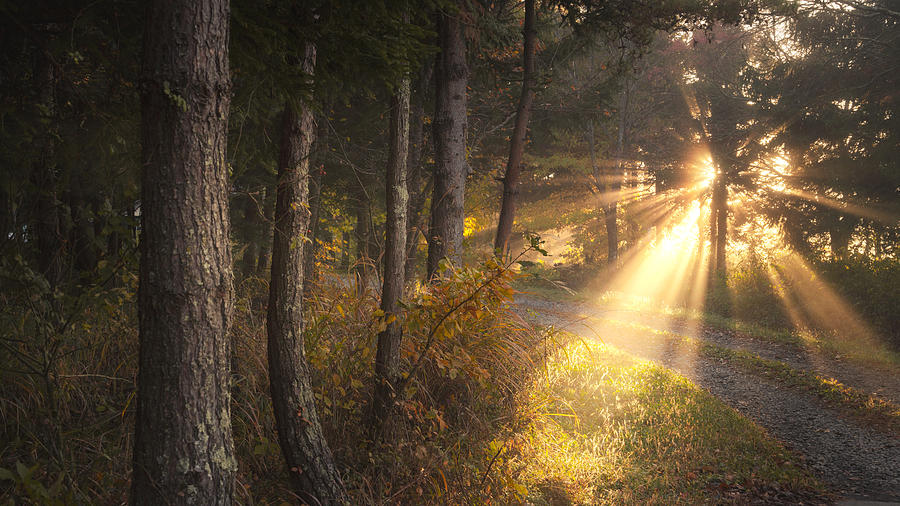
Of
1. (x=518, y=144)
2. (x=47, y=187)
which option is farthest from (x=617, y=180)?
(x=47, y=187)

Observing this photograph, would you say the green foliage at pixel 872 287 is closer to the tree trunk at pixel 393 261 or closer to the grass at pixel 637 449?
the grass at pixel 637 449

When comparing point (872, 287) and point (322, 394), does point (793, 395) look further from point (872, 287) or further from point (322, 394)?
point (322, 394)

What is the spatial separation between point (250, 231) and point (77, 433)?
6651 mm

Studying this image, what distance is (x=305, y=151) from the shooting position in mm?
3340

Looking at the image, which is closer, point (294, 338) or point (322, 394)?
point (294, 338)

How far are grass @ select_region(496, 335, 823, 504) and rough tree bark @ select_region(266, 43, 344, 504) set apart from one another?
148 centimetres

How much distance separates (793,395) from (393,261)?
759 cm

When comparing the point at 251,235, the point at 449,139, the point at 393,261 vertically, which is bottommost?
the point at 251,235

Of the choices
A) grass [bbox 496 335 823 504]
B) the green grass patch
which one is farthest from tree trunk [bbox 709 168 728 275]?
grass [bbox 496 335 823 504]

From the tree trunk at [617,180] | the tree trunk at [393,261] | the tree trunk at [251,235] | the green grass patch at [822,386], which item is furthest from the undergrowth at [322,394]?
the tree trunk at [617,180]

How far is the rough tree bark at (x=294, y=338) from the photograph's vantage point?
10.4ft

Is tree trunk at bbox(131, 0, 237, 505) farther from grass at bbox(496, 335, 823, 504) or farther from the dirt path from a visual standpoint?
the dirt path

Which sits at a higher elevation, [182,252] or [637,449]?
[182,252]

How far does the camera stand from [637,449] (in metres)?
5.58
